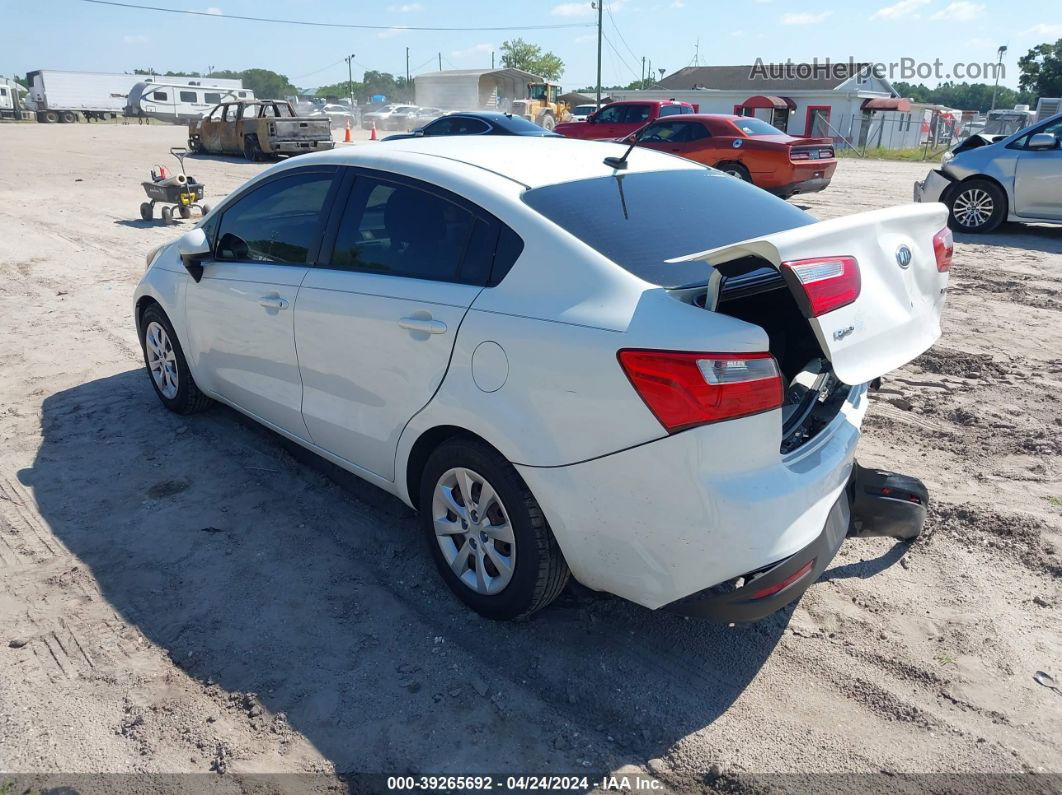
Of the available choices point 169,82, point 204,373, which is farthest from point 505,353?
point 169,82

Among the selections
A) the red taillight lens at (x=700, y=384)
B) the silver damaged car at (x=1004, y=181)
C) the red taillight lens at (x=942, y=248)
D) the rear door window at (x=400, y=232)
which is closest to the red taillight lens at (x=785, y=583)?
the red taillight lens at (x=700, y=384)

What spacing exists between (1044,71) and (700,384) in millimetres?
84251

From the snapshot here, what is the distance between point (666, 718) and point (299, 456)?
2.77m

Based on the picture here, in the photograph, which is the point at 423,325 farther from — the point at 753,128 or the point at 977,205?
the point at 753,128

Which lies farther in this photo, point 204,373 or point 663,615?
point 204,373

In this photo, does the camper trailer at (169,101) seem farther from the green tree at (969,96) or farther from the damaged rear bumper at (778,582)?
the green tree at (969,96)

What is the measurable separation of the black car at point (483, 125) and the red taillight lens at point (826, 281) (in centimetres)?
1431

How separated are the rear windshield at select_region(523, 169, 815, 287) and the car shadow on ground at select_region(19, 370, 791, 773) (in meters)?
1.44

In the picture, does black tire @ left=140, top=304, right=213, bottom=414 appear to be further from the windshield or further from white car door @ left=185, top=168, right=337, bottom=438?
the windshield

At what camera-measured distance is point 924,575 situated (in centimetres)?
356

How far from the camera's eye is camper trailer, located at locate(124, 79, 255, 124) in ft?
176

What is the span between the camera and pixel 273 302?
395 centimetres

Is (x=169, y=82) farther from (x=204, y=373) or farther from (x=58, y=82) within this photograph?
(x=204, y=373)

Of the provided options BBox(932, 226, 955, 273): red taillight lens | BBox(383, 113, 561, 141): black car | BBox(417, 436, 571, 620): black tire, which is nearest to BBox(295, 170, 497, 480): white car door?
BBox(417, 436, 571, 620): black tire
